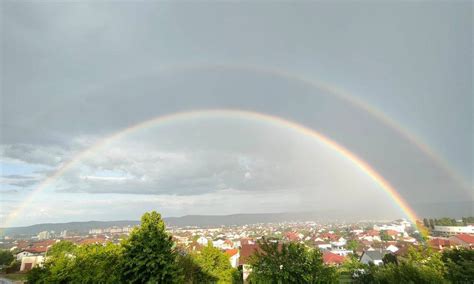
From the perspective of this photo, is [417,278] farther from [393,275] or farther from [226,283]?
[226,283]

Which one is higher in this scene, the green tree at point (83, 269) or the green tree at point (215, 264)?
the green tree at point (83, 269)

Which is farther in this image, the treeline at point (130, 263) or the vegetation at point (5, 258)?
the vegetation at point (5, 258)

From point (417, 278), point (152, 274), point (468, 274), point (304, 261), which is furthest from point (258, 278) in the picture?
point (468, 274)

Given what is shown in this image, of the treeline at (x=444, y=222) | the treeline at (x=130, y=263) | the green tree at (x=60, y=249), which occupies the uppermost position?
the treeline at (x=130, y=263)

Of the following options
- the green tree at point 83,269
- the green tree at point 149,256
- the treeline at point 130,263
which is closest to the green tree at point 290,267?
the green tree at point 149,256

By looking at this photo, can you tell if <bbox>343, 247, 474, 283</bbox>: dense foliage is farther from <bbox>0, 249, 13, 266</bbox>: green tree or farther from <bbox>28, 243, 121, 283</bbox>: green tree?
<bbox>0, 249, 13, 266</bbox>: green tree

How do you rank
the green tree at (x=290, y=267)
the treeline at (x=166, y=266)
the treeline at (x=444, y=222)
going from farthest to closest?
the treeline at (x=444, y=222) → the treeline at (x=166, y=266) → the green tree at (x=290, y=267)

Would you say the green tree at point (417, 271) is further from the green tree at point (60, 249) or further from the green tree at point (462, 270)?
the green tree at point (60, 249)

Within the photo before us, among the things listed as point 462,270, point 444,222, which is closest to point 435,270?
point 462,270
